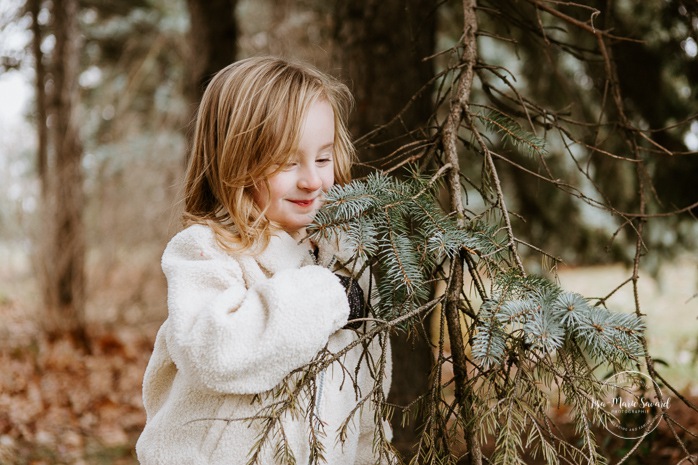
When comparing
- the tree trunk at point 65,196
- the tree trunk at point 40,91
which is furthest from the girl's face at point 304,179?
the tree trunk at point 40,91

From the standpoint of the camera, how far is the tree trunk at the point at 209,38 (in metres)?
5.29

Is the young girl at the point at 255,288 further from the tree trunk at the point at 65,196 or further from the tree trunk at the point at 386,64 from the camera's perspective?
the tree trunk at the point at 65,196

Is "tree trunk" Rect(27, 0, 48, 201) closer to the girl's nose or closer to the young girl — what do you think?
the young girl

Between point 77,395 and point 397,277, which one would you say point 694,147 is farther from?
point 77,395

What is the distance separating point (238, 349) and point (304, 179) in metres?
0.54

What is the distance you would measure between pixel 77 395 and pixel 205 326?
4694 mm

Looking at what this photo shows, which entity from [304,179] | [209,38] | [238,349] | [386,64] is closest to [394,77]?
[386,64]

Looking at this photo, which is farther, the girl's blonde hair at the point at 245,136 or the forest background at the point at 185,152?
the forest background at the point at 185,152

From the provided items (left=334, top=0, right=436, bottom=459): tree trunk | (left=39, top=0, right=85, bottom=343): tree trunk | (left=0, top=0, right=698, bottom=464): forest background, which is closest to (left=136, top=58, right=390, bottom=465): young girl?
(left=0, top=0, right=698, bottom=464): forest background

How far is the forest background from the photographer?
295 centimetres

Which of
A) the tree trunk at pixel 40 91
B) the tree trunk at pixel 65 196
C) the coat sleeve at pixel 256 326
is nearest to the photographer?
the coat sleeve at pixel 256 326

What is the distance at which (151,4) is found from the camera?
376 inches

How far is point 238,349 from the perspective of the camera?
147cm

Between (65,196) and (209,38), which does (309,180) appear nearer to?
(209,38)
